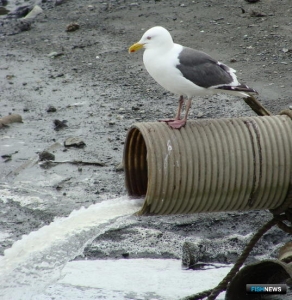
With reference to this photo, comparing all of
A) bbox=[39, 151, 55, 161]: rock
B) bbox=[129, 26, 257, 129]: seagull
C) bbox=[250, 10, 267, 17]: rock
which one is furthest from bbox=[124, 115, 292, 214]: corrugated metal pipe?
bbox=[250, 10, 267, 17]: rock

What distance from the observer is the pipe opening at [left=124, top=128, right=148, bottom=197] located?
16.7 feet

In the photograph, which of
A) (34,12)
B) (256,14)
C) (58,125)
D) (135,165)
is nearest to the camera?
(135,165)

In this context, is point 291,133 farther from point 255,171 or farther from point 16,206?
point 16,206

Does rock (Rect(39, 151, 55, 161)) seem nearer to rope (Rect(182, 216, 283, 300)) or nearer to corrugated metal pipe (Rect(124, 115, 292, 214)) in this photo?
corrugated metal pipe (Rect(124, 115, 292, 214))

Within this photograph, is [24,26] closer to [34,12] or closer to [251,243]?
[34,12]

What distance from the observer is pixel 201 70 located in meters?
4.81

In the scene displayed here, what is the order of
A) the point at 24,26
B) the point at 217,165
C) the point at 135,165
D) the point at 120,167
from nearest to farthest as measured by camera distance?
the point at 217,165, the point at 135,165, the point at 120,167, the point at 24,26

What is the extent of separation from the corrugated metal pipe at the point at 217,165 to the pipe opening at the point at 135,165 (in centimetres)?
29

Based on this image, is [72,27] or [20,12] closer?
[72,27]

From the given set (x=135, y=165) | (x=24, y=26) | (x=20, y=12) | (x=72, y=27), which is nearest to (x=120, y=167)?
(x=135, y=165)

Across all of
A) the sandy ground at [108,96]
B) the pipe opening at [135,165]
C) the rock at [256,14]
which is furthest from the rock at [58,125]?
the rock at [256,14]

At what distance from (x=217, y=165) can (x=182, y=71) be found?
0.60 metres

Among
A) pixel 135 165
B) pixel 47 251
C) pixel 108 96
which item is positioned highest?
pixel 135 165

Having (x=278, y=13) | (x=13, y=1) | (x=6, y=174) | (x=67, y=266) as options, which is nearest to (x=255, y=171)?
(x=67, y=266)
